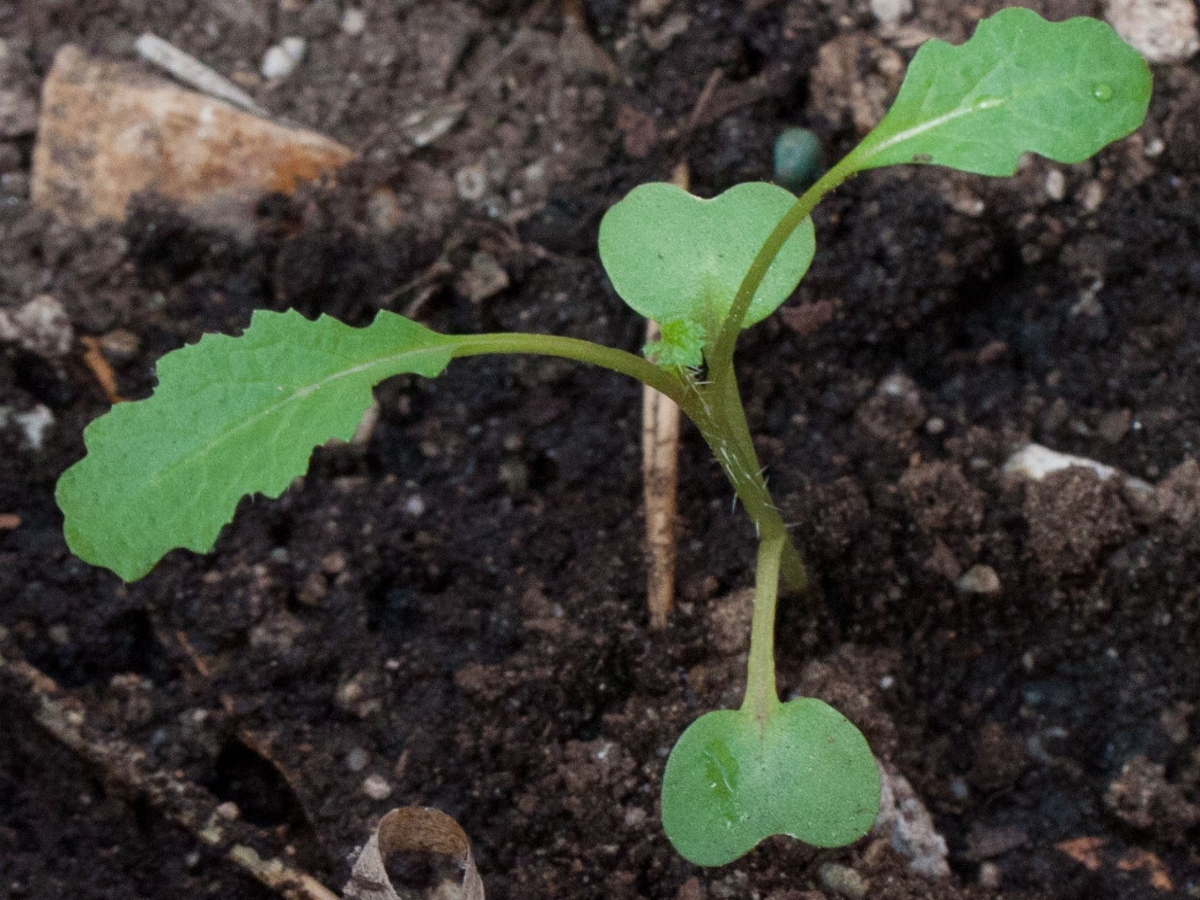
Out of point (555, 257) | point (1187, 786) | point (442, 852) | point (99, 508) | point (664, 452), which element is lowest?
point (1187, 786)

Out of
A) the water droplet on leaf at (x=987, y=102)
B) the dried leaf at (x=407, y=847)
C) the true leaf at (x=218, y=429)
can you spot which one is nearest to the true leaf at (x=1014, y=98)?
the water droplet on leaf at (x=987, y=102)

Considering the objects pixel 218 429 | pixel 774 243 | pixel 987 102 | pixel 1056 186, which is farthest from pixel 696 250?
pixel 1056 186

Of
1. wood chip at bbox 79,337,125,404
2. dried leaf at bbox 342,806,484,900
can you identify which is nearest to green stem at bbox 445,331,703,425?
dried leaf at bbox 342,806,484,900

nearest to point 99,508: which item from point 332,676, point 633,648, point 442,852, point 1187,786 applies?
point 332,676

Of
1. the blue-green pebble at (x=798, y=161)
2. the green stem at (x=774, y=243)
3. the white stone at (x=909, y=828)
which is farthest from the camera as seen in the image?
the blue-green pebble at (x=798, y=161)

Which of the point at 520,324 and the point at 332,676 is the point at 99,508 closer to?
the point at 332,676

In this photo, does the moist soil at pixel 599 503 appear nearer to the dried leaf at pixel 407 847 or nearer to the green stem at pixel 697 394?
the dried leaf at pixel 407 847

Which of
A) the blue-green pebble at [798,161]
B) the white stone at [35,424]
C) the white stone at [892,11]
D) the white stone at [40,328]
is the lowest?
the white stone at [35,424]
